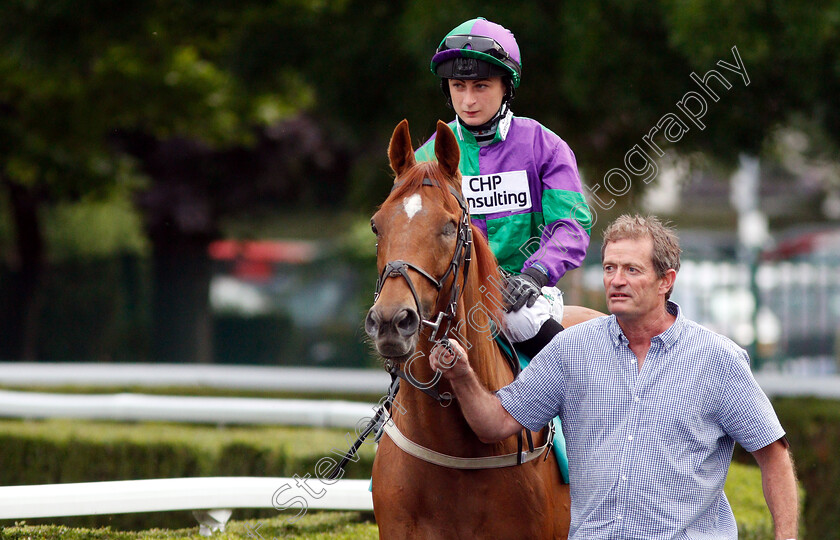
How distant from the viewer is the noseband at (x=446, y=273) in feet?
9.81

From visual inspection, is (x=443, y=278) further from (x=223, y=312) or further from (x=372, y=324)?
(x=223, y=312)

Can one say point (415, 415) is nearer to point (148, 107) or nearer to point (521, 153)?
point (521, 153)

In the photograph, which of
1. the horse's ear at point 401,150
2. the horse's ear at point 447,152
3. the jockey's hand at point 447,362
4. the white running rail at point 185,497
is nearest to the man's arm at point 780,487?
the jockey's hand at point 447,362

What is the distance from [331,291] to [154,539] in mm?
12338

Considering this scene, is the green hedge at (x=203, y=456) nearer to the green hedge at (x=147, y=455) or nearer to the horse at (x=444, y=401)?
the green hedge at (x=147, y=455)

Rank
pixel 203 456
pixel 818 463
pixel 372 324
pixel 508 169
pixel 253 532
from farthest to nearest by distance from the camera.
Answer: pixel 818 463 < pixel 203 456 < pixel 253 532 < pixel 508 169 < pixel 372 324

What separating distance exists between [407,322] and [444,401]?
53cm

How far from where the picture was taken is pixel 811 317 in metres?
11.5

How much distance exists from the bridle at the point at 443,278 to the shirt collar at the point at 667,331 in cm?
48

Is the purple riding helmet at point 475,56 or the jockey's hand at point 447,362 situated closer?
the jockey's hand at point 447,362

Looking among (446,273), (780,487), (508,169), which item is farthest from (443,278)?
(780,487)

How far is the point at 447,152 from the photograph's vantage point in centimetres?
336

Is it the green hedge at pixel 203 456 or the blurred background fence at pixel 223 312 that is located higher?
the blurred background fence at pixel 223 312

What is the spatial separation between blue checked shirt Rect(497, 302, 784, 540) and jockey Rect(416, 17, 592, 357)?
678mm
